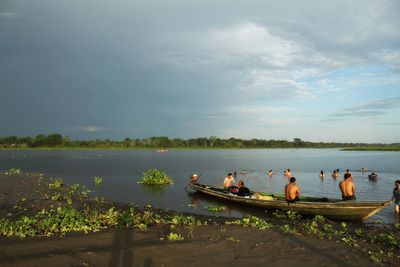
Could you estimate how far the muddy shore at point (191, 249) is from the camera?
7781 millimetres

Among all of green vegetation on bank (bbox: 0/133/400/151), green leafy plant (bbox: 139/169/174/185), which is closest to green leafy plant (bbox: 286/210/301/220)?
green leafy plant (bbox: 139/169/174/185)

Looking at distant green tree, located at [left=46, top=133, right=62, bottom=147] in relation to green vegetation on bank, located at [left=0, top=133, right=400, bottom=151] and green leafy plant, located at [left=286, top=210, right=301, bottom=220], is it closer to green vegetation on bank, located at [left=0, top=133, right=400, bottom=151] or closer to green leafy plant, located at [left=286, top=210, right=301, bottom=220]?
green vegetation on bank, located at [left=0, top=133, right=400, bottom=151]

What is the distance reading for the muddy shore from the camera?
25.5 ft

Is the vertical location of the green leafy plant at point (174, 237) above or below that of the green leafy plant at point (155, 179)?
above

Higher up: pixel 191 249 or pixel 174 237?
pixel 174 237

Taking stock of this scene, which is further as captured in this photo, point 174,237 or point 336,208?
point 336,208

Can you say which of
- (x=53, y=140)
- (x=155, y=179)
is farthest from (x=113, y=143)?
(x=155, y=179)

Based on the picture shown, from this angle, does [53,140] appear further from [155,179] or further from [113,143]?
[155,179]

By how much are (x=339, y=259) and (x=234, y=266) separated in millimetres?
2752

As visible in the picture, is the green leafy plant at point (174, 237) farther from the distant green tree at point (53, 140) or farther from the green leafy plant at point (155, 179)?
the distant green tree at point (53, 140)

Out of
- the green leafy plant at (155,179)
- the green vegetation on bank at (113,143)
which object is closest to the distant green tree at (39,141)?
the green vegetation on bank at (113,143)

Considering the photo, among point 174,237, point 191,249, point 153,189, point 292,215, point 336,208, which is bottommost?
point 153,189

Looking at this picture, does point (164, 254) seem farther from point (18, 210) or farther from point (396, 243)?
point (18, 210)

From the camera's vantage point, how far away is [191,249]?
8758 mm
